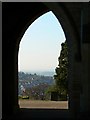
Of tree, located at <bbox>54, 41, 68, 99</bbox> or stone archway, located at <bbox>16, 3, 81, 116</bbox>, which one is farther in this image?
tree, located at <bbox>54, 41, 68, 99</bbox>

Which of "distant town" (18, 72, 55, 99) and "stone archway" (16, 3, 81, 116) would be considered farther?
"distant town" (18, 72, 55, 99)

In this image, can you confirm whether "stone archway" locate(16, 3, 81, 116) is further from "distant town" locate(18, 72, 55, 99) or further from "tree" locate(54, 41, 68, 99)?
"tree" locate(54, 41, 68, 99)

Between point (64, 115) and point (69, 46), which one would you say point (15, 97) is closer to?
point (64, 115)

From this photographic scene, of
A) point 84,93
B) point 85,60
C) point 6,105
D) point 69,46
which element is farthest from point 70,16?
point 6,105

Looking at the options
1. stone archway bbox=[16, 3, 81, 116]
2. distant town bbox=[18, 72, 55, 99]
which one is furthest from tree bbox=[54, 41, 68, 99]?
stone archway bbox=[16, 3, 81, 116]

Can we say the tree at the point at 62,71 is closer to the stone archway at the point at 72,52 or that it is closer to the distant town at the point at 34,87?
the distant town at the point at 34,87

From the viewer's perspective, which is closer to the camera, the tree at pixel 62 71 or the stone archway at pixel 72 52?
the stone archway at pixel 72 52

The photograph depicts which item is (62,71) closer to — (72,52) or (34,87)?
(72,52)

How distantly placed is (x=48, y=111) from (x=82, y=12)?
432 cm

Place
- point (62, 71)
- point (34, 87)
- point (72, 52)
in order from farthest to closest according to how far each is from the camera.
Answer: point (34, 87) → point (62, 71) → point (72, 52)

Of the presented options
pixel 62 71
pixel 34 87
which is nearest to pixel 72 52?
pixel 62 71

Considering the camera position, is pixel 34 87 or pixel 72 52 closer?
pixel 72 52

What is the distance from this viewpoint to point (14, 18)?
1293cm

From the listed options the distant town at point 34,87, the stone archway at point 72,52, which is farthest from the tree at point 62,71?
the stone archway at point 72,52
